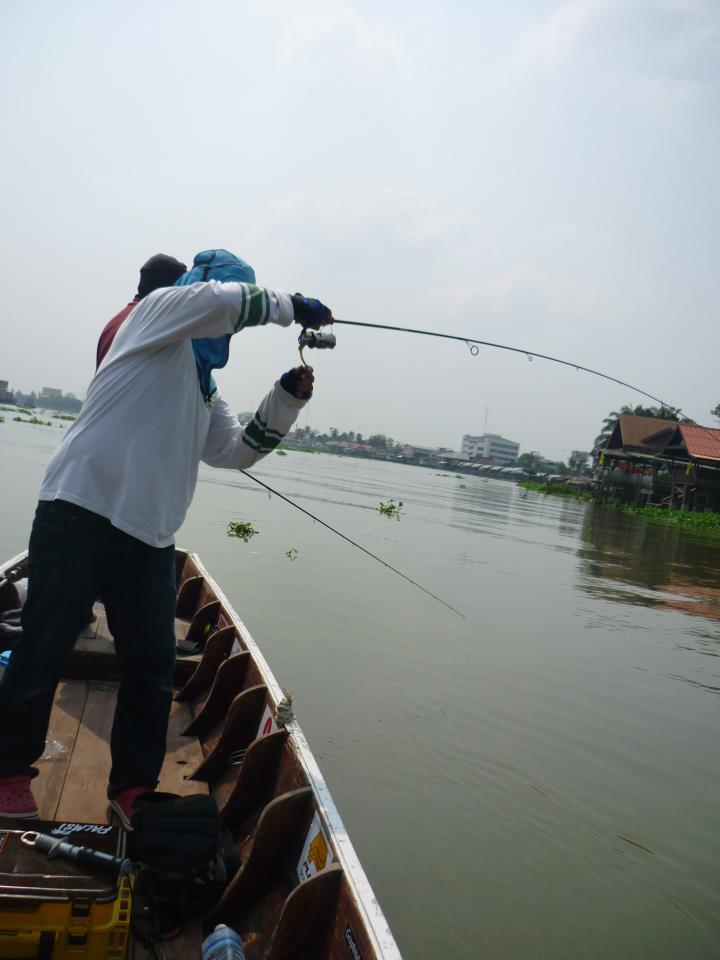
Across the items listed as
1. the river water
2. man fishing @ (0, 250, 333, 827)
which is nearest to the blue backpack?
man fishing @ (0, 250, 333, 827)

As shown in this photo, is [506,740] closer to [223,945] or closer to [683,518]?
[223,945]

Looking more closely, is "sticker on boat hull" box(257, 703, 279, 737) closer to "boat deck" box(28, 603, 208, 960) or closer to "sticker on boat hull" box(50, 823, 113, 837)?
"boat deck" box(28, 603, 208, 960)

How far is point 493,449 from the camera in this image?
189125mm

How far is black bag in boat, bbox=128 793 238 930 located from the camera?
87.1 inches

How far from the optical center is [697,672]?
8.40 m

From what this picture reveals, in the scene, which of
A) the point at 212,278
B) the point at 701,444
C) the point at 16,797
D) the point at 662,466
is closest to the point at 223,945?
the point at 16,797

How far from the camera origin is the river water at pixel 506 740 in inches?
149

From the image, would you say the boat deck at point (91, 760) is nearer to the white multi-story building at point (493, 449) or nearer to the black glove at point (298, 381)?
the black glove at point (298, 381)

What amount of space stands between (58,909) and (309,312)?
200 centimetres

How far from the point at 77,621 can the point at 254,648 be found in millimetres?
1533

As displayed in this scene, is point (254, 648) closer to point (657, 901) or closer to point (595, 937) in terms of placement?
point (595, 937)

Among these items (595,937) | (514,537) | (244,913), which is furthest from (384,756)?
(514,537)

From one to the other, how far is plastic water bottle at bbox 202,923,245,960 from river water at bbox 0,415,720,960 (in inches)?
63.4

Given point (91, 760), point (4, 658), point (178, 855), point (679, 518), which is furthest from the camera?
point (679, 518)
